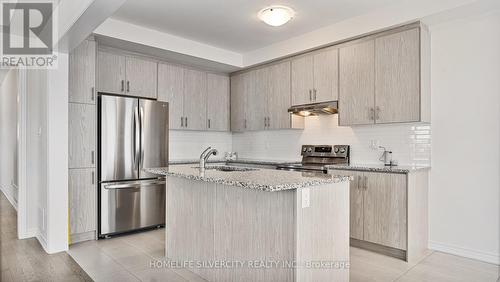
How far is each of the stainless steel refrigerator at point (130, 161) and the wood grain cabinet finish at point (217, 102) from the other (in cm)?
111

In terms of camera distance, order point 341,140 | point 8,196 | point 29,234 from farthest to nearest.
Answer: point 8,196 < point 341,140 < point 29,234

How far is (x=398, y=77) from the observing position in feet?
11.3

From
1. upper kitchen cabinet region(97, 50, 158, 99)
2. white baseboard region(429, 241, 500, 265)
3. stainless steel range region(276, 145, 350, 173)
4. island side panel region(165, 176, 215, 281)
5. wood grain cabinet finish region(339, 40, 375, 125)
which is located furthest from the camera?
stainless steel range region(276, 145, 350, 173)

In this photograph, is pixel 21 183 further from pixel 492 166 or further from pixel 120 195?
pixel 492 166

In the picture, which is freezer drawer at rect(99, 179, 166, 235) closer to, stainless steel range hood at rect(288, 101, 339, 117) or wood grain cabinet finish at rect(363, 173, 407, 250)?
stainless steel range hood at rect(288, 101, 339, 117)

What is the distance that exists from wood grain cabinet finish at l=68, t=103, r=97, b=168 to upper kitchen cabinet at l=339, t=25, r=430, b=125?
121 inches

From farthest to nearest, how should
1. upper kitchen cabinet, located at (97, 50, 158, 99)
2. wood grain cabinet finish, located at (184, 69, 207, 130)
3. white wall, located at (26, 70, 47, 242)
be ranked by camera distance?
wood grain cabinet finish, located at (184, 69, 207, 130) < upper kitchen cabinet, located at (97, 50, 158, 99) < white wall, located at (26, 70, 47, 242)

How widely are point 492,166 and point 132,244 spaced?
3.92 m

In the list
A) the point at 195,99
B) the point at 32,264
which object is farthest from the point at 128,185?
the point at 195,99

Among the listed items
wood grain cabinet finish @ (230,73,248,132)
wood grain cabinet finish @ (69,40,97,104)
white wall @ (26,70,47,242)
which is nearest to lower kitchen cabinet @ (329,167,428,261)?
wood grain cabinet finish @ (230,73,248,132)

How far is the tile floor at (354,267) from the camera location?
2709 millimetres

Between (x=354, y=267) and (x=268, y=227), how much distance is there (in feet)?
4.30

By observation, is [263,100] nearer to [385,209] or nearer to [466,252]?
[385,209]

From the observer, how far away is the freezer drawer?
3.81m
